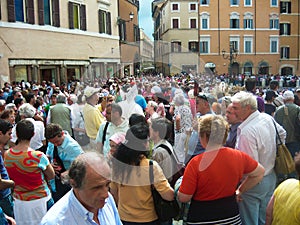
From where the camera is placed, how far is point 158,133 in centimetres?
312

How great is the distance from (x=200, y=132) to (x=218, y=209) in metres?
0.57

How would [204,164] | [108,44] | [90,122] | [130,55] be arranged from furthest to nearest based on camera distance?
[108,44] → [90,122] → [130,55] → [204,164]

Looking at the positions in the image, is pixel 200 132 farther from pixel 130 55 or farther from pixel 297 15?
pixel 297 15

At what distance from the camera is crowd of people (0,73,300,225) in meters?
2.00

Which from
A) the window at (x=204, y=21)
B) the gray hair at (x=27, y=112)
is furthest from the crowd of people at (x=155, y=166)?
the window at (x=204, y=21)

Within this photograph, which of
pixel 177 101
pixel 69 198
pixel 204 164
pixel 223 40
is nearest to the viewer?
pixel 69 198

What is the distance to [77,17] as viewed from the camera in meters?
19.6

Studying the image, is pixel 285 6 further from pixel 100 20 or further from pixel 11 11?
pixel 11 11

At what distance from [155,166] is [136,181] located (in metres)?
0.18

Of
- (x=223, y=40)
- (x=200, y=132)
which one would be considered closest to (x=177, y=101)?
(x=200, y=132)

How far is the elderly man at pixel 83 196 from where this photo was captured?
5.98ft

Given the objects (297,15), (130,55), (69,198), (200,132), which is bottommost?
(69,198)

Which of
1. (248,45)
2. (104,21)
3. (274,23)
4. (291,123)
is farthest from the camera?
(274,23)

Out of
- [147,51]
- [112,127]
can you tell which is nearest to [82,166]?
[147,51]
